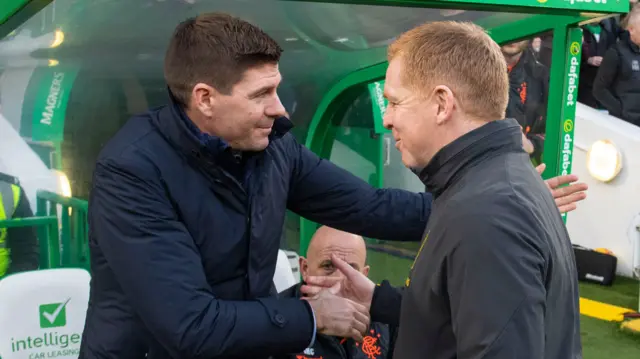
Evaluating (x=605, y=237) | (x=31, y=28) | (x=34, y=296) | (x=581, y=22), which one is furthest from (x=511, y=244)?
(x=605, y=237)

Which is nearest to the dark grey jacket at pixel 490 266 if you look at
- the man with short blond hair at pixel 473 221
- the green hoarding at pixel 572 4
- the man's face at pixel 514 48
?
the man with short blond hair at pixel 473 221

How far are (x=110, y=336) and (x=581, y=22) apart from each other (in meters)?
2.21

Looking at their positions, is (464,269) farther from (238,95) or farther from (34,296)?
(34,296)

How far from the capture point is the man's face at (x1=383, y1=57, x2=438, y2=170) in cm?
135

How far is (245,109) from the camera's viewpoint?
1.74 meters

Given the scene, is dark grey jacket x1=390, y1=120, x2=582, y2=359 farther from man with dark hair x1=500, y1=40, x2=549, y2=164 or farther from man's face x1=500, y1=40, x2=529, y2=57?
man's face x1=500, y1=40, x2=529, y2=57

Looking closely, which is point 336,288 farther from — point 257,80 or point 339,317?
point 257,80

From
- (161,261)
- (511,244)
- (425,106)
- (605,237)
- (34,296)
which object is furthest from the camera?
(605,237)

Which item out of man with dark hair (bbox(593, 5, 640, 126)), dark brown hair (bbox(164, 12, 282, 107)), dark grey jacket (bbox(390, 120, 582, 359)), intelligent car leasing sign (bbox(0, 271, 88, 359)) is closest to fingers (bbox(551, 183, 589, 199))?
dark grey jacket (bbox(390, 120, 582, 359))

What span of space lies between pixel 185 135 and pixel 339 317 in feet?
1.99

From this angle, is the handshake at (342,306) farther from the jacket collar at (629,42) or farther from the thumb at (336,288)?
the jacket collar at (629,42)

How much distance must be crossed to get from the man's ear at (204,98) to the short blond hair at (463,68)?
551 mm

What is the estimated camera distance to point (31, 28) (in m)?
2.93

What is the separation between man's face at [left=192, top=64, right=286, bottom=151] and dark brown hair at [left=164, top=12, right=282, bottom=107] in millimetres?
21
